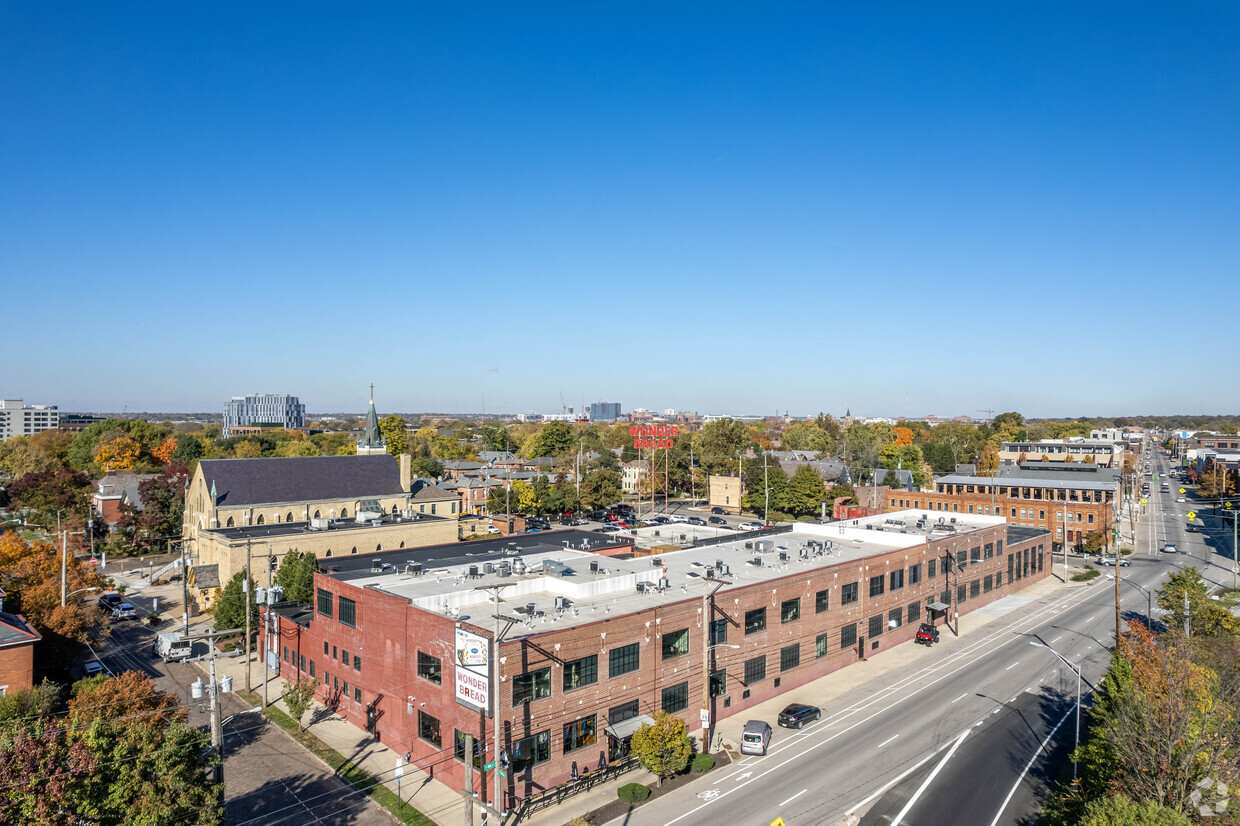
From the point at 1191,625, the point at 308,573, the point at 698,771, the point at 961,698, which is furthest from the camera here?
the point at 308,573

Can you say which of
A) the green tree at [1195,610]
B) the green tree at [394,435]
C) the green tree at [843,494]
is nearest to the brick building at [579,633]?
the green tree at [1195,610]

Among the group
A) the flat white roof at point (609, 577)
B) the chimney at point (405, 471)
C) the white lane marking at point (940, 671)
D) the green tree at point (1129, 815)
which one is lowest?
the white lane marking at point (940, 671)

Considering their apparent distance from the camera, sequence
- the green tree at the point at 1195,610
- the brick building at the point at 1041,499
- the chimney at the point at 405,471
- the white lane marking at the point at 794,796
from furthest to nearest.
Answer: the brick building at the point at 1041,499
the chimney at the point at 405,471
the green tree at the point at 1195,610
the white lane marking at the point at 794,796

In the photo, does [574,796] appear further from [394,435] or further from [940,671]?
[394,435]

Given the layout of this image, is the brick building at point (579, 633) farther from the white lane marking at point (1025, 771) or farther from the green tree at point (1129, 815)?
the green tree at point (1129, 815)

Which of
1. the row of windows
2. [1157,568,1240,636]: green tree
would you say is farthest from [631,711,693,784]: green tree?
[1157,568,1240,636]: green tree

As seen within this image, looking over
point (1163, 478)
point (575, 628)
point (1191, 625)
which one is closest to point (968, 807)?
point (575, 628)

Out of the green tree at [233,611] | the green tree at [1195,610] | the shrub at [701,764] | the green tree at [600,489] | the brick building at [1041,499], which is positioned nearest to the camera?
the shrub at [701,764]

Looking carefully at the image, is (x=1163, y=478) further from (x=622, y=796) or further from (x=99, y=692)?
(x=99, y=692)
